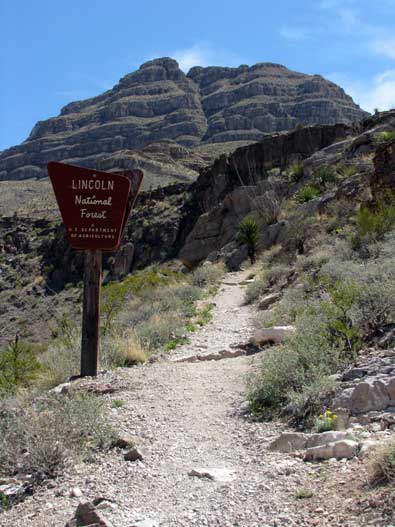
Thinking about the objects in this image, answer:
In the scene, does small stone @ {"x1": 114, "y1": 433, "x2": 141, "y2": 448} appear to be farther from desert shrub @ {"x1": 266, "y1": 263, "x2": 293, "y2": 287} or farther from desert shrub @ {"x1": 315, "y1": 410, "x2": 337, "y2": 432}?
desert shrub @ {"x1": 266, "y1": 263, "x2": 293, "y2": 287}

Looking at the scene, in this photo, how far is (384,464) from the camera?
3.66 metres

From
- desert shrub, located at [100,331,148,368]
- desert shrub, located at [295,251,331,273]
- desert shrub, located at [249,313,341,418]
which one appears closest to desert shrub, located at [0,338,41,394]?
desert shrub, located at [100,331,148,368]

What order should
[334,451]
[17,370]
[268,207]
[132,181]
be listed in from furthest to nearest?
[268,207]
[17,370]
[132,181]
[334,451]

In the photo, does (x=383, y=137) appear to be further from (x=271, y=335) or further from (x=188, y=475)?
(x=188, y=475)

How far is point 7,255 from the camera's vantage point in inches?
2442

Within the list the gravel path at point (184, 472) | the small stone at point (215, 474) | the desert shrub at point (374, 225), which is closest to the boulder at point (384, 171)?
the desert shrub at point (374, 225)

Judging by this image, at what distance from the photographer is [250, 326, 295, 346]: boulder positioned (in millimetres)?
8461

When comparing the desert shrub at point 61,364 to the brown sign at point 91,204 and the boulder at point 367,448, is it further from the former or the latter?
the boulder at point 367,448

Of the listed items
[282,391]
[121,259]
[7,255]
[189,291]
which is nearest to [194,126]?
[7,255]

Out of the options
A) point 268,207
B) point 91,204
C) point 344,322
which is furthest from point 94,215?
point 268,207

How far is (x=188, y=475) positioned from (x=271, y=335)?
4.39 metres

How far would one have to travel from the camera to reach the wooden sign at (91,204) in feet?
26.2

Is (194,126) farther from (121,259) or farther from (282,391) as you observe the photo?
(282,391)

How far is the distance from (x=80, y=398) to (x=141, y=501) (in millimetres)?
1682
